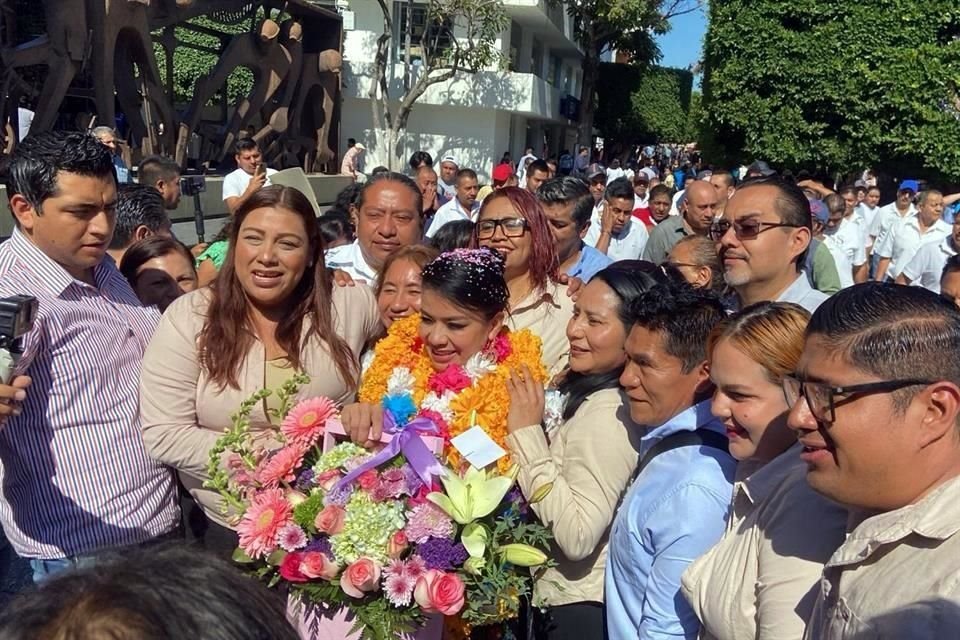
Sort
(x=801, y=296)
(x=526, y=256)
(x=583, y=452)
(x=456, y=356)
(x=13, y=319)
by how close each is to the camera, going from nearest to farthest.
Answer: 1. (x=13, y=319)
2. (x=583, y=452)
3. (x=456, y=356)
4. (x=801, y=296)
5. (x=526, y=256)

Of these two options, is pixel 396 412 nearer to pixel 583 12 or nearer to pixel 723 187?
pixel 723 187

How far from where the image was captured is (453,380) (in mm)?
2613

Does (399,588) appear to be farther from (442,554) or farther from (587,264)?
(587,264)

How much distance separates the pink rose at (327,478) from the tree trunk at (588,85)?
29087 mm

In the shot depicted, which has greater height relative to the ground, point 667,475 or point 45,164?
point 45,164

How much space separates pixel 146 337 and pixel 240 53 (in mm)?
12973

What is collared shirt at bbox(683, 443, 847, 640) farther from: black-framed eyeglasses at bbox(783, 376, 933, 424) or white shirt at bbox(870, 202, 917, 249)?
white shirt at bbox(870, 202, 917, 249)

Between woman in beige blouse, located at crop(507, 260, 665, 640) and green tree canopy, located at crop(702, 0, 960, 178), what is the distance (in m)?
14.1

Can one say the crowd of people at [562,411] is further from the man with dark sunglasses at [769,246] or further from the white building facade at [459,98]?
the white building facade at [459,98]

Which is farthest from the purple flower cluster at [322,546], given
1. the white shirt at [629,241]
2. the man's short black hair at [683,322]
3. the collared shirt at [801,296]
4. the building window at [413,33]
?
the building window at [413,33]

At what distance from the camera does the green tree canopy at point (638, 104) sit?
36.8 meters

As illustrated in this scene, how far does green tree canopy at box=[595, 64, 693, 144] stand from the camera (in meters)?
36.8

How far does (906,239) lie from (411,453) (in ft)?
27.6

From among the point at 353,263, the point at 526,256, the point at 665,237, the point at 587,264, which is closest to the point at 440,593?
the point at 526,256
